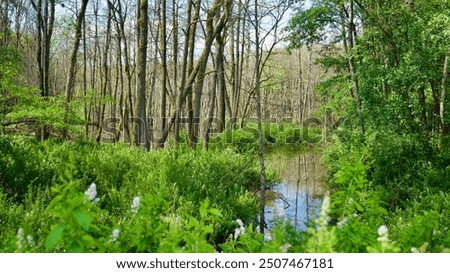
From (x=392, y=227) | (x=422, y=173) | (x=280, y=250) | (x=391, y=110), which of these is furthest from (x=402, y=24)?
(x=280, y=250)

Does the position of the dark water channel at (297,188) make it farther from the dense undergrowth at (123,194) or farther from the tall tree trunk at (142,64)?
the tall tree trunk at (142,64)

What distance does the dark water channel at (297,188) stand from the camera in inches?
393

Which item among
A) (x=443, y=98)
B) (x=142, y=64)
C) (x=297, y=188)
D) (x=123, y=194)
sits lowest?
(x=297, y=188)

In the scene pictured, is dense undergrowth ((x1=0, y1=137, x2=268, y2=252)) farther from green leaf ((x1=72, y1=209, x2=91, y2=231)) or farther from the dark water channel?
the dark water channel

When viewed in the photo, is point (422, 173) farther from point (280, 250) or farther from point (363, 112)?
point (280, 250)

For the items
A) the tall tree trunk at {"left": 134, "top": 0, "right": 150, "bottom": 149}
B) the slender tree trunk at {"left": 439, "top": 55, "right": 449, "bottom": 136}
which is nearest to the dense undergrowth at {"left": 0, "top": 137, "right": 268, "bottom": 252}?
the tall tree trunk at {"left": 134, "top": 0, "right": 150, "bottom": 149}

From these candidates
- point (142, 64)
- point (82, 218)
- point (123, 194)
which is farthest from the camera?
point (142, 64)

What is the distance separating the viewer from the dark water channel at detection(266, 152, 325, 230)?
998 centimetres

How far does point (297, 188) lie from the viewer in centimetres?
1357

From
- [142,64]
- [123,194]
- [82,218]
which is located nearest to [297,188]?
[142,64]

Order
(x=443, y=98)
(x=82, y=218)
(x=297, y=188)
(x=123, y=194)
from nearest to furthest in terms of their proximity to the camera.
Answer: (x=82, y=218) < (x=123, y=194) < (x=443, y=98) < (x=297, y=188)

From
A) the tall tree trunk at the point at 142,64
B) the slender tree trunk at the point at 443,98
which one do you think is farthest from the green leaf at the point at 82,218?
the slender tree trunk at the point at 443,98

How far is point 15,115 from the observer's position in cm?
993

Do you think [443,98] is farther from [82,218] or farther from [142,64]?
[82,218]
